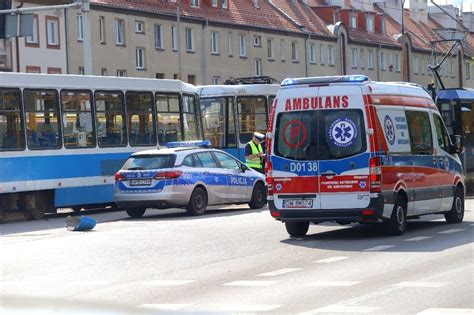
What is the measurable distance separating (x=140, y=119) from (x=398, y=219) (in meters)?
12.7

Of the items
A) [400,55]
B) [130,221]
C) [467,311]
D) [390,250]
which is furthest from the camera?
[400,55]

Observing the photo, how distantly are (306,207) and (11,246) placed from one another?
182 inches

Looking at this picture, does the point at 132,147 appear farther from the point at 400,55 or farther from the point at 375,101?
the point at 400,55

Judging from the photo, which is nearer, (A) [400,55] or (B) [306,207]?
(B) [306,207]

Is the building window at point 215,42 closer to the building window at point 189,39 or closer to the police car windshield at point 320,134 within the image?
the building window at point 189,39

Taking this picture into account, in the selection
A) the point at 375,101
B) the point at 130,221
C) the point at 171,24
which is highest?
the point at 171,24

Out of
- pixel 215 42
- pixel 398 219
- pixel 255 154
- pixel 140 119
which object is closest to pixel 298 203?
pixel 398 219

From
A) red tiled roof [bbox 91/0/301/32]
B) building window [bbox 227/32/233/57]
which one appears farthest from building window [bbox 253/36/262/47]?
building window [bbox 227/32/233/57]

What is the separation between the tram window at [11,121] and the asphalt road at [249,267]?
3.45 m

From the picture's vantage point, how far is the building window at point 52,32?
58.4 metres

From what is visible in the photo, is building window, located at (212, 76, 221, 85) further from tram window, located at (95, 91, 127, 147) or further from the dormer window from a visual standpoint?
tram window, located at (95, 91, 127, 147)

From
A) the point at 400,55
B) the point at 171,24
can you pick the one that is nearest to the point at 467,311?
the point at 171,24

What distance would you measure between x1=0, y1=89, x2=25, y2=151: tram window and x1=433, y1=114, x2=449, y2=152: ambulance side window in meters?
9.37

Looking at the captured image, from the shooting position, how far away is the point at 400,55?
96375mm
